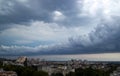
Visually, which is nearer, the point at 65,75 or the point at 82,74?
the point at 82,74

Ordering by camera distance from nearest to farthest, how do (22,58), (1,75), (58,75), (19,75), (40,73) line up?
1. (1,75)
2. (40,73)
3. (19,75)
4. (58,75)
5. (22,58)

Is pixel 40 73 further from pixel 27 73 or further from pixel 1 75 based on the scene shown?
pixel 1 75

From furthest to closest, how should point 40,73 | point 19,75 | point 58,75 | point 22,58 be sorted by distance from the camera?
1. point 22,58
2. point 58,75
3. point 19,75
4. point 40,73

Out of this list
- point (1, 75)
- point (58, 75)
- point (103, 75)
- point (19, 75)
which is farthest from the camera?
point (58, 75)

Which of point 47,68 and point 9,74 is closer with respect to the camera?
point 9,74

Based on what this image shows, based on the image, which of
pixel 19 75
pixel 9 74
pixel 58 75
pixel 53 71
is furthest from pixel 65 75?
pixel 9 74

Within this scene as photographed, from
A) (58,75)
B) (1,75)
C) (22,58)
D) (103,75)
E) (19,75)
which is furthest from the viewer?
(22,58)

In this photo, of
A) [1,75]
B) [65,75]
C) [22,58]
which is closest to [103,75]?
[65,75]

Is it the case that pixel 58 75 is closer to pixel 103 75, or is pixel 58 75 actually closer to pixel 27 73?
pixel 103 75

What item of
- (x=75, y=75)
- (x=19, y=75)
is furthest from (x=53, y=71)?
(x=19, y=75)
